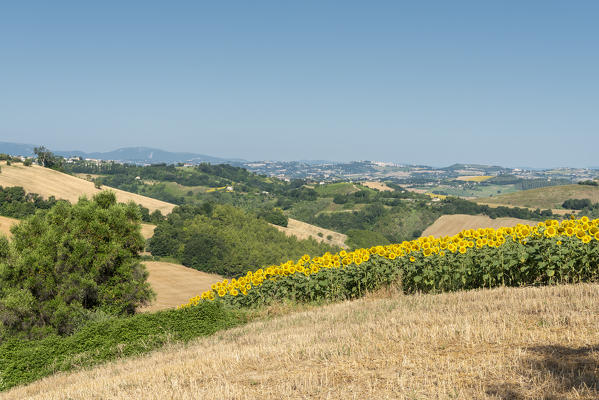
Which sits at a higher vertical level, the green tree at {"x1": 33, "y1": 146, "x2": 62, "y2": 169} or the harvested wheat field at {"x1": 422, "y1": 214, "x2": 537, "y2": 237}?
the green tree at {"x1": 33, "y1": 146, "x2": 62, "y2": 169}

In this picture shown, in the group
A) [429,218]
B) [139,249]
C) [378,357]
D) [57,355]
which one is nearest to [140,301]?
[139,249]

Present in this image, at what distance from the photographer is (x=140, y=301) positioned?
114ft

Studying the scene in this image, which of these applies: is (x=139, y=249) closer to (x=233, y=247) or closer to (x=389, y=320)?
(x=389, y=320)

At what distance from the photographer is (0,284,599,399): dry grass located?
5605 millimetres

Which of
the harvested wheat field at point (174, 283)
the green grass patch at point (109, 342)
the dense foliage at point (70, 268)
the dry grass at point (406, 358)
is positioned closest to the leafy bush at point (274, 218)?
the harvested wheat field at point (174, 283)

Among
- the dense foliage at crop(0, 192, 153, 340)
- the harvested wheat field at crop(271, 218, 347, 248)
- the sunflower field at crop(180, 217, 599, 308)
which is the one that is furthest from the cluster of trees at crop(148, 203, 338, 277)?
the sunflower field at crop(180, 217, 599, 308)

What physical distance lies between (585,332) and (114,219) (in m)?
30.5

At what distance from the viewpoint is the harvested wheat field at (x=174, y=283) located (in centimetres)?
7256

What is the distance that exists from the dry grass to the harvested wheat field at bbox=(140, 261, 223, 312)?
193 feet

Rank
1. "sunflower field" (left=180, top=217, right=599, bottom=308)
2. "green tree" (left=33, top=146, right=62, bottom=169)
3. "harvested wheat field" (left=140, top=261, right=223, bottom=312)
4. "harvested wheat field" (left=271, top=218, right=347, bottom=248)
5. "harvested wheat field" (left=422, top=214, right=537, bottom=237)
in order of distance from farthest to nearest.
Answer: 1. "harvested wheat field" (left=271, top=218, right=347, bottom=248)
2. "green tree" (left=33, top=146, right=62, bottom=169)
3. "harvested wheat field" (left=422, top=214, right=537, bottom=237)
4. "harvested wheat field" (left=140, top=261, right=223, bottom=312)
5. "sunflower field" (left=180, top=217, right=599, bottom=308)

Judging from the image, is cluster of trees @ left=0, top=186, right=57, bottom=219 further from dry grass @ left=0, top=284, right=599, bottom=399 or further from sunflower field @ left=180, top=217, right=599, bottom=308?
dry grass @ left=0, top=284, right=599, bottom=399

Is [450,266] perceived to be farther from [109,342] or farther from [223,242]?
[223,242]

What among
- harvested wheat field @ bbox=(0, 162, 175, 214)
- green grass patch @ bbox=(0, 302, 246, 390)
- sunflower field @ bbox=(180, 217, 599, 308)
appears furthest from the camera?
harvested wheat field @ bbox=(0, 162, 175, 214)

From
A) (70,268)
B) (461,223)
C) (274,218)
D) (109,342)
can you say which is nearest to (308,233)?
(274,218)
